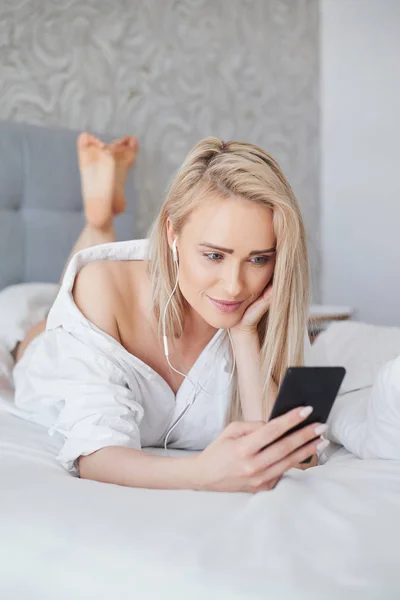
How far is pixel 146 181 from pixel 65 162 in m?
0.44

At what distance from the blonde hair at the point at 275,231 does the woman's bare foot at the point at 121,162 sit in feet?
2.71

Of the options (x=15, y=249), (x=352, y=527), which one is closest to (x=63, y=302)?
(x=352, y=527)

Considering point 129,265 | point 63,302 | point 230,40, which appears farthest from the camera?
point 230,40

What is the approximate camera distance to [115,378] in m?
1.34

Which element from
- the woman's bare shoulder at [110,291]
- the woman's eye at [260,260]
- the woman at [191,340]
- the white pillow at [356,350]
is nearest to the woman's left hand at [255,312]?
the woman at [191,340]

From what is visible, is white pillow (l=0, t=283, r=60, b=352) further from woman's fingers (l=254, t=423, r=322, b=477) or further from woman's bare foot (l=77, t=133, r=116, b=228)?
woman's fingers (l=254, t=423, r=322, b=477)

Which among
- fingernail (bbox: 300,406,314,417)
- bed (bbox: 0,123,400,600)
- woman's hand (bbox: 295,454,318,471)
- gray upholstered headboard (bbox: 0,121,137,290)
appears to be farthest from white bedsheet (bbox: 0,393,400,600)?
gray upholstered headboard (bbox: 0,121,137,290)

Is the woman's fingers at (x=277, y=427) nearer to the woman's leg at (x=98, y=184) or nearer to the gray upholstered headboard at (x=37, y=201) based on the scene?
the woman's leg at (x=98, y=184)

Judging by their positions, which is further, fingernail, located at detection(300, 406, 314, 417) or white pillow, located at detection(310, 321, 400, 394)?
white pillow, located at detection(310, 321, 400, 394)

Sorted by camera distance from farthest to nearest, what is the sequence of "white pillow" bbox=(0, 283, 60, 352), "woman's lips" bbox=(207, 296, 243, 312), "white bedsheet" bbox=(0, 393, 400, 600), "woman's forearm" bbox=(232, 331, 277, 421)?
"white pillow" bbox=(0, 283, 60, 352) < "woman's forearm" bbox=(232, 331, 277, 421) < "woman's lips" bbox=(207, 296, 243, 312) < "white bedsheet" bbox=(0, 393, 400, 600)

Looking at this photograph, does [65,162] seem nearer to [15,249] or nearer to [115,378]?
[15,249]

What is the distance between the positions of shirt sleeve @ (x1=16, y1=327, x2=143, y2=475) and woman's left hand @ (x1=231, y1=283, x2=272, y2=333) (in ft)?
0.88

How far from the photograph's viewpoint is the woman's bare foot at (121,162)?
2.28 m

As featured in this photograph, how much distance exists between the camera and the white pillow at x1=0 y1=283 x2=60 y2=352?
2.21m
